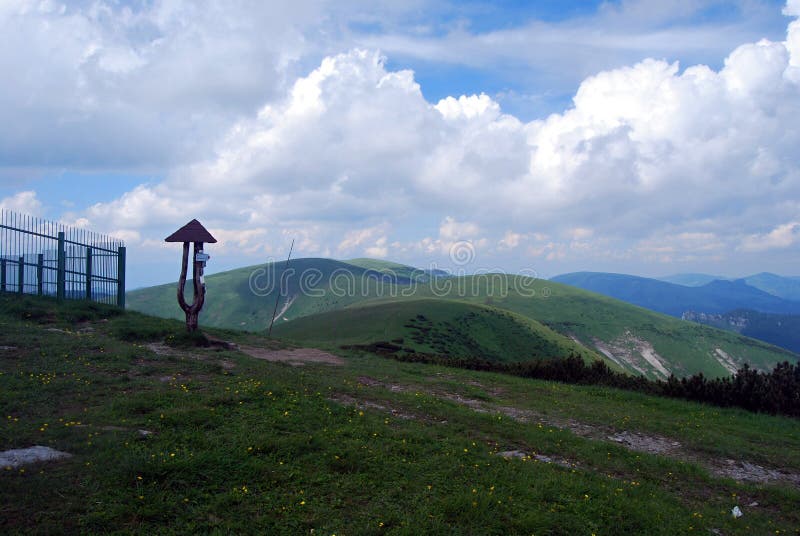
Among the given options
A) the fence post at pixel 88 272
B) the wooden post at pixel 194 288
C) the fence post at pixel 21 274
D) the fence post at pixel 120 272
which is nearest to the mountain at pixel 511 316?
the fence post at pixel 120 272

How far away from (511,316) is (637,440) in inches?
2981

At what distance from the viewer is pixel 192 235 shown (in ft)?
61.3

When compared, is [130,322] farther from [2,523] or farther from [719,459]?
[719,459]

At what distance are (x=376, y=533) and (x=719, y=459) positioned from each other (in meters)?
8.08

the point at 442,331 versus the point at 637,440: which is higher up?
the point at 637,440

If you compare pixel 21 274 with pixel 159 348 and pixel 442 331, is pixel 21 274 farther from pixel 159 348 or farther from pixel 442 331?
pixel 442 331

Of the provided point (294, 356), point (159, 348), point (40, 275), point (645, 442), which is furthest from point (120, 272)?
point (645, 442)

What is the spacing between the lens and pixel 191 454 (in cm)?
682

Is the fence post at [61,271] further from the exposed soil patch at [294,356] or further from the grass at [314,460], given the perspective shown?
the exposed soil patch at [294,356]

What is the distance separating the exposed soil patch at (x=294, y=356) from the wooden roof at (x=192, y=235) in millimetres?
4093

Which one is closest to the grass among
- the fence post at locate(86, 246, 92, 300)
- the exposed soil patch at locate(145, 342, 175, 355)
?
the exposed soil patch at locate(145, 342, 175, 355)

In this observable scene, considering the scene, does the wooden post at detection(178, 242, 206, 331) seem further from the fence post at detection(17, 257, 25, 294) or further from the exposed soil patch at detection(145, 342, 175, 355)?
the fence post at detection(17, 257, 25, 294)

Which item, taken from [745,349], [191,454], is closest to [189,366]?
[191,454]

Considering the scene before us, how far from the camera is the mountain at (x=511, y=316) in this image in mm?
75688
